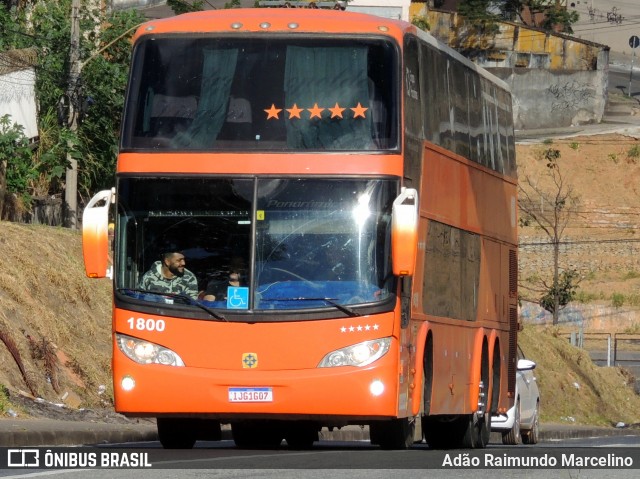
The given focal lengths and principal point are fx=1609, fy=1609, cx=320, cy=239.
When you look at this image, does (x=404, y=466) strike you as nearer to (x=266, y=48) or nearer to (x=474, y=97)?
(x=266, y=48)

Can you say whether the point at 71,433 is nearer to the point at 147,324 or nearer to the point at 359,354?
the point at 147,324

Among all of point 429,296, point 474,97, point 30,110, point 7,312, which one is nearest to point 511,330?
point 474,97

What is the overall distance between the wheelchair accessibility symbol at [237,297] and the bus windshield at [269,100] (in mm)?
1382

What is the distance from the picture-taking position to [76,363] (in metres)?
25.8

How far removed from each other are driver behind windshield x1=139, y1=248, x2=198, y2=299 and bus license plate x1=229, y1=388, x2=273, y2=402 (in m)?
1.01

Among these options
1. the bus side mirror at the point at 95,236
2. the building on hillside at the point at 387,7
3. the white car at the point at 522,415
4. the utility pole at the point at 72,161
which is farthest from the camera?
the building on hillside at the point at 387,7

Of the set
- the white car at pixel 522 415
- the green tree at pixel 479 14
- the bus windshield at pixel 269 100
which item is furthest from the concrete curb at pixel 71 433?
the green tree at pixel 479 14

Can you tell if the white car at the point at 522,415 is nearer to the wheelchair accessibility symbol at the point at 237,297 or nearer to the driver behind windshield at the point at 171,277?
the wheelchair accessibility symbol at the point at 237,297

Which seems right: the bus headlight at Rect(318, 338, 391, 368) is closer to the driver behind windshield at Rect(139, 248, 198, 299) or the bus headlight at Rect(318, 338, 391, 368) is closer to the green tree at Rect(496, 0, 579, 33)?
the driver behind windshield at Rect(139, 248, 198, 299)

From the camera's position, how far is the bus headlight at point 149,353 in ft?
50.0

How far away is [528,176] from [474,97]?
208ft

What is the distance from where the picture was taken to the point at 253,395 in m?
15.1

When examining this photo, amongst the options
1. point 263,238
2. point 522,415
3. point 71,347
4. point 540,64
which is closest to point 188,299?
point 263,238

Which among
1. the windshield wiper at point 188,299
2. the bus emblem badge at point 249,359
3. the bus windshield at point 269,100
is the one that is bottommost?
the bus emblem badge at point 249,359
